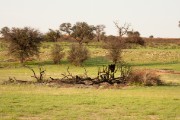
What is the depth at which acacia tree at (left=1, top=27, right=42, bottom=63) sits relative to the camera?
212 ft

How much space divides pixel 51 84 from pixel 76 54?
28120 millimetres

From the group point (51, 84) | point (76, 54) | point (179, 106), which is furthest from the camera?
point (76, 54)

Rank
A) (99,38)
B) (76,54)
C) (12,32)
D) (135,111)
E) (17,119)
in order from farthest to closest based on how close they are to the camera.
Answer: (99,38) → (12,32) → (76,54) → (135,111) → (17,119)

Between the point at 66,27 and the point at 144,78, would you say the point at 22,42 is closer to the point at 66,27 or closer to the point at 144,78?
the point at 144,78

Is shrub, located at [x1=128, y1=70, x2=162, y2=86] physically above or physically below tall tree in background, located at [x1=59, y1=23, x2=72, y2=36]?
below

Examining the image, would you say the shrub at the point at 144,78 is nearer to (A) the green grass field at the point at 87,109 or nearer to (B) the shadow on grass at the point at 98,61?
(A) the green grass field at the point at 87,109

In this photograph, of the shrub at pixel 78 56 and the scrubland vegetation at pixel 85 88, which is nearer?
the scrubland vegetation at pixel 85 88

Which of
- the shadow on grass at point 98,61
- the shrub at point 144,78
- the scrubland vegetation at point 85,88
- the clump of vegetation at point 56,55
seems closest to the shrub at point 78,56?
the scrubland vegetation at point 85,88

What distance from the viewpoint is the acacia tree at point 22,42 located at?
64.5m

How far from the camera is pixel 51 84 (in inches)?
1335

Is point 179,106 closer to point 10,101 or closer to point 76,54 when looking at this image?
point 10,101

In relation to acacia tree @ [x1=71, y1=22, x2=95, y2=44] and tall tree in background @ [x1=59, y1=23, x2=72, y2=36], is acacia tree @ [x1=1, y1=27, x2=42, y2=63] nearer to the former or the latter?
acacia tree @ [x1=71, y1=22, x2=95, y2=44]

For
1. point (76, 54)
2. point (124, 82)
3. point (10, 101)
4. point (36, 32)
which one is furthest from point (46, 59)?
point (10, 101)

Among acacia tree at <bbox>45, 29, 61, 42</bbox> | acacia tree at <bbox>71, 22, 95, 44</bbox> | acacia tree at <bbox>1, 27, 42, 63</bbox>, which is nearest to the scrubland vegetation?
acacia tree at <bbox>1, 27, 42, 63</bbox>
